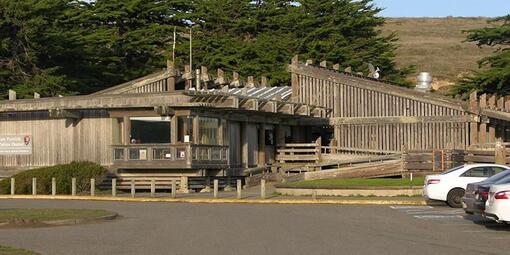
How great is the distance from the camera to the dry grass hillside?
112 metres

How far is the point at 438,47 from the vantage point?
134750 mm

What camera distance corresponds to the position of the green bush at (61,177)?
4038cm

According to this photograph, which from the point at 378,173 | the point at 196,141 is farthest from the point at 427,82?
the point at 196,141

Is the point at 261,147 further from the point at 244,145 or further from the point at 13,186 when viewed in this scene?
the point at 13,186

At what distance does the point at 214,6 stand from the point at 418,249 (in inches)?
2578

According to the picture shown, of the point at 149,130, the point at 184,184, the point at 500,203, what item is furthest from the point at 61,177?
the point at 500,203

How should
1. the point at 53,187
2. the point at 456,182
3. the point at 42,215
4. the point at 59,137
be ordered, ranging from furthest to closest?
the point at 59,137
the point at 53,187
the point at 456,182
the point at 42,215

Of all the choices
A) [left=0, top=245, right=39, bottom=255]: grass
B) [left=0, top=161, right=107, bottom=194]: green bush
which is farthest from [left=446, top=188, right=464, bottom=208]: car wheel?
[left=0, top=161, right=107, bottom=194]: green bush

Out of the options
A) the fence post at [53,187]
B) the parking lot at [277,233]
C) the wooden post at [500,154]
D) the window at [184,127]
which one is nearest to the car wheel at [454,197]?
the parking lot at [277,233]

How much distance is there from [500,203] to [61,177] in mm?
23988

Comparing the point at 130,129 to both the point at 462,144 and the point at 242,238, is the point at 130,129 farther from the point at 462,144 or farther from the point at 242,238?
the point at 242,238

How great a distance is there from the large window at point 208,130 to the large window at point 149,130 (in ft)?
5.00

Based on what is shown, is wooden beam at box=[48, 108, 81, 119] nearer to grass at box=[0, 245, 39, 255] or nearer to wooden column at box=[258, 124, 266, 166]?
wooden column at box=[258, 124, 266, 166]

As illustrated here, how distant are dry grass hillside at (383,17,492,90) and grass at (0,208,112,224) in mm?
79086
